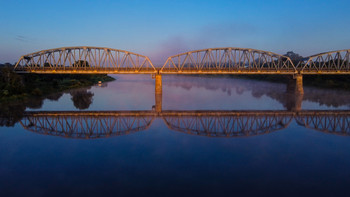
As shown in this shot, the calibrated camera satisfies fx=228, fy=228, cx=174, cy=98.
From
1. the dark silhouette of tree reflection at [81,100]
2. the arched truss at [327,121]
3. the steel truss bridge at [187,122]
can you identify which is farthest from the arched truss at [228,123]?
the dark silhouette of tree reflection at [81,100]

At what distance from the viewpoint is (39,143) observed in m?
20.8

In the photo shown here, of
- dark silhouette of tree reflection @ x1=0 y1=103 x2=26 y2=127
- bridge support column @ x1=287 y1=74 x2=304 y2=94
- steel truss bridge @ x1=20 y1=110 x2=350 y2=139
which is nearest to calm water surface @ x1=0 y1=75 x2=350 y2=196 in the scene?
steel truss bridge @ x1=20 y1=110 x2=350 y2=139

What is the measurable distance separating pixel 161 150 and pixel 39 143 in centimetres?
1146

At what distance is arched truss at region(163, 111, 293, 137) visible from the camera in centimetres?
2509

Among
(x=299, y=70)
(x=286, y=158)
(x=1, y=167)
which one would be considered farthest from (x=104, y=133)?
(x=299, y=70)

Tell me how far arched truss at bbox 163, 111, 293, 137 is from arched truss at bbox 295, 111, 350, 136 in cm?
192

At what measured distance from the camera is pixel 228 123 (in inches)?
1133

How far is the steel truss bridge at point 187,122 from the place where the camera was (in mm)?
25094

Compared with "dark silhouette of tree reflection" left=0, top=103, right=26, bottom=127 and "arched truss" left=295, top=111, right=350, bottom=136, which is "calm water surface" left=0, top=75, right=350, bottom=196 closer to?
"arched truss" left=295, top=111, right=350, bottom=136

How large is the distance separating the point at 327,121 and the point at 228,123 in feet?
44.1

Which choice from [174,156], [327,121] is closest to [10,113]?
[174,156]

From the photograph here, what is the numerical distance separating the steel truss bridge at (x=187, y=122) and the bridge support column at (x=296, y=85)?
2848 cm

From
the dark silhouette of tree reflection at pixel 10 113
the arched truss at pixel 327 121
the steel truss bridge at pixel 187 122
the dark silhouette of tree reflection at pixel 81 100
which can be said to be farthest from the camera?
the dark silhouette of tree reflection at pixel 81 100

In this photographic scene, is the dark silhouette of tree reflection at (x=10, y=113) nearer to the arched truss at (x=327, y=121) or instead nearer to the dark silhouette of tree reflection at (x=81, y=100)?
the dark silhouette of tree reflection at (x=81, y=100)
